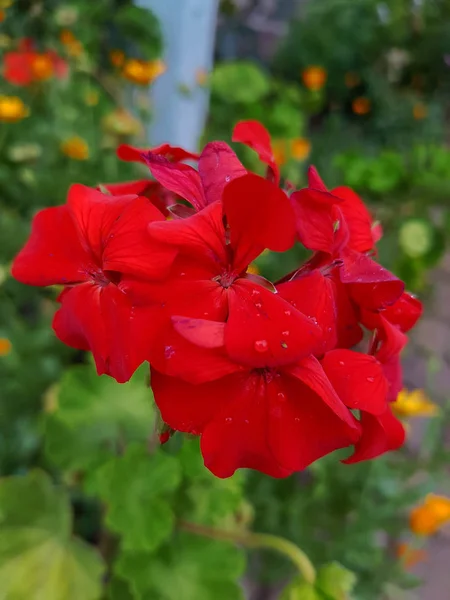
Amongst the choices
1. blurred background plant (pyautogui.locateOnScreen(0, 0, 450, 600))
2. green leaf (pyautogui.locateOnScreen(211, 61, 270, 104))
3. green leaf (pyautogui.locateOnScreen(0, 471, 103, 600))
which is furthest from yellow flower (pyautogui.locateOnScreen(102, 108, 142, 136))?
green leaf (pyautogui.locateOnScreen(0, 471, 103, 600))

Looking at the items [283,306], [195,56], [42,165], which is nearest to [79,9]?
[195,56]

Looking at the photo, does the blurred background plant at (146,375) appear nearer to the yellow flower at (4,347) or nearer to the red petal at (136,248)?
the yellow flower at (4,347)

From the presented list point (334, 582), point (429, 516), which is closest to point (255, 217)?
point (334, 582)

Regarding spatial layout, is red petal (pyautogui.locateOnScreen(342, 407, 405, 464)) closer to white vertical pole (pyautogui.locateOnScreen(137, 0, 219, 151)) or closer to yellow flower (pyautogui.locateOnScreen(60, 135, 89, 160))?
yellow flower (pyautogui.locateOnScreen(60, 135, 89, 160))

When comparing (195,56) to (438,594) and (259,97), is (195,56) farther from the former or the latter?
(438,594)

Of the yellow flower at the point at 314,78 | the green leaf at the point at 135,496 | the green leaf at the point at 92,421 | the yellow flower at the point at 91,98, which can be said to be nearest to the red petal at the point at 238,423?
the green leaf at the point at 135,496

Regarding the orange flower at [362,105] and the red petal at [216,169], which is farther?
the orange flower at [362,105]

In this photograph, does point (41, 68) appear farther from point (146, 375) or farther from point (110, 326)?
point (110, 326)
